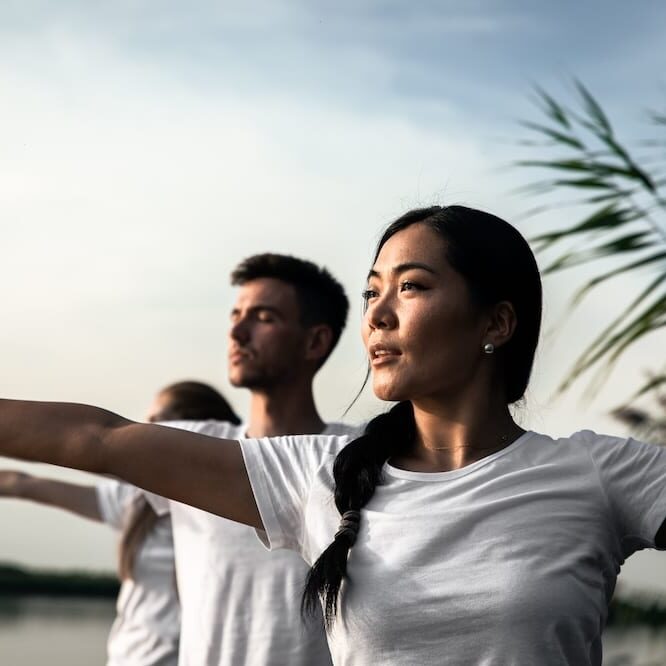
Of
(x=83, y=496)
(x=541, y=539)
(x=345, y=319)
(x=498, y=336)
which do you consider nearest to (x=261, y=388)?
(x=345, y=319)

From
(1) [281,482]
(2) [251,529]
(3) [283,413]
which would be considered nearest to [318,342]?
(3) [283,413]

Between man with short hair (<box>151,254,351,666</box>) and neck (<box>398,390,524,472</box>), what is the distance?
82cm

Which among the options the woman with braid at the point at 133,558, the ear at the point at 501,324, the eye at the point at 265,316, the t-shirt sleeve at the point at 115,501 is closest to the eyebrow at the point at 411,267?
the ear at the point at 501,324

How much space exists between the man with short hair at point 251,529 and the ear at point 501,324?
34.3 inches

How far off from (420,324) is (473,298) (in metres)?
0.10

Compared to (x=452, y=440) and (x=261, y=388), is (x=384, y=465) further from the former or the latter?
(x=261, y=388)

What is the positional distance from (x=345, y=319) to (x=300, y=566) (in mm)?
963

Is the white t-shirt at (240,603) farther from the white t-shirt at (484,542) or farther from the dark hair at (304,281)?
the white t-shirt at (484,542)

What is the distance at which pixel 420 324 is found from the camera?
1.65 meters

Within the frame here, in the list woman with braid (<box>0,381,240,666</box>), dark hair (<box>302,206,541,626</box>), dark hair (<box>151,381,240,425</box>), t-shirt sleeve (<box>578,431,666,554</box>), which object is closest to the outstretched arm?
woman with braid (<box>0,381,240,666</box>)

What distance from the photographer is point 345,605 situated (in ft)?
5.12

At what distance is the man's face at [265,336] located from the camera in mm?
2941

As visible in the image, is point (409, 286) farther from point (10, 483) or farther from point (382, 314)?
point (10, 483)

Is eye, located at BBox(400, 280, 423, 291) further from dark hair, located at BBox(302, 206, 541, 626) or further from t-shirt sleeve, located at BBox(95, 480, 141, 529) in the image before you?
t-shirt sleeve, located at BBox(95, 480, 141, 529)
